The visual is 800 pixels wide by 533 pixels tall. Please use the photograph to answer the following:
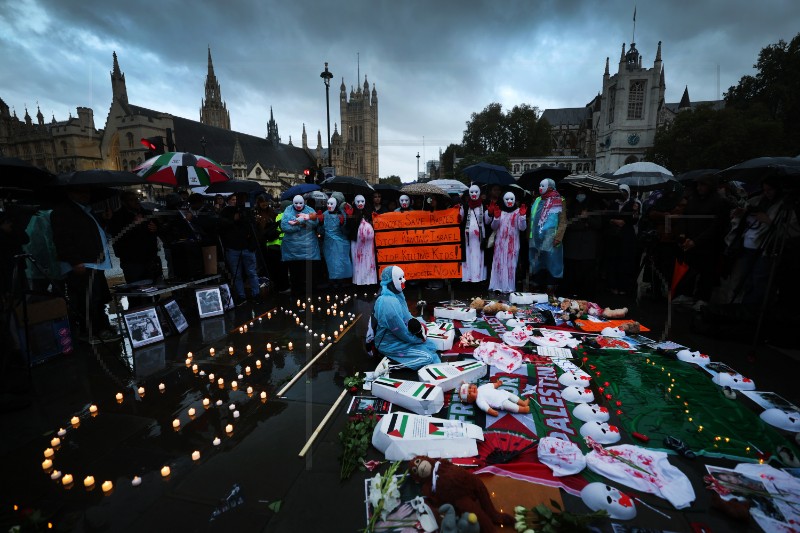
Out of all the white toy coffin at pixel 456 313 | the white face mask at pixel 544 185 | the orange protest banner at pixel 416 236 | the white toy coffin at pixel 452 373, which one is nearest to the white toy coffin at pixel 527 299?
the white toy coffin at pixel 456 313

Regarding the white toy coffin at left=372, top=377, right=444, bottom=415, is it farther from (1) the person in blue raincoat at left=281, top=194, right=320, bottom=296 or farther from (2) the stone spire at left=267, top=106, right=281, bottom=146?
(2) the stone spire at left=267, top=106, right=281, bottom=146

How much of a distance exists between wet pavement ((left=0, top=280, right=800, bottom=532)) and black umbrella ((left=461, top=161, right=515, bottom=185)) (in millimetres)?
4210

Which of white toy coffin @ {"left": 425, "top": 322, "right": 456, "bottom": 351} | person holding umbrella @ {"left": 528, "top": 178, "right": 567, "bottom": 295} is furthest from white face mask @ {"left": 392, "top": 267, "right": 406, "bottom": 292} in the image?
person holding umbrella @ {"left": 528, "top": 178, "right": 567, "bottom": 295}

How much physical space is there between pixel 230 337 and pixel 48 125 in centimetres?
10961

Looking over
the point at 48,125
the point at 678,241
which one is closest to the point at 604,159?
the point at 678,241

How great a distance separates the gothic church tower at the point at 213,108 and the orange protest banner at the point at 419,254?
3485 inches

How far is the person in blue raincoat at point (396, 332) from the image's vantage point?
187 inches

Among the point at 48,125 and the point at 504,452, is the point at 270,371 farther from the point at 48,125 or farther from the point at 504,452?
the point at 48,125

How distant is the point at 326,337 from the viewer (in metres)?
6.22

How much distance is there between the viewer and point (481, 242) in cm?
851

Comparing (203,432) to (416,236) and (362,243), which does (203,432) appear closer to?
(362,243)

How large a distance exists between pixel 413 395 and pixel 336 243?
19.4ft

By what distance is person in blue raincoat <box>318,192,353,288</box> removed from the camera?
353 inches

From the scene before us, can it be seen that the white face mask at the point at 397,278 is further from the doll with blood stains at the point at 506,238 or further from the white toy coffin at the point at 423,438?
the doll with blood stains at the point at 506,238
